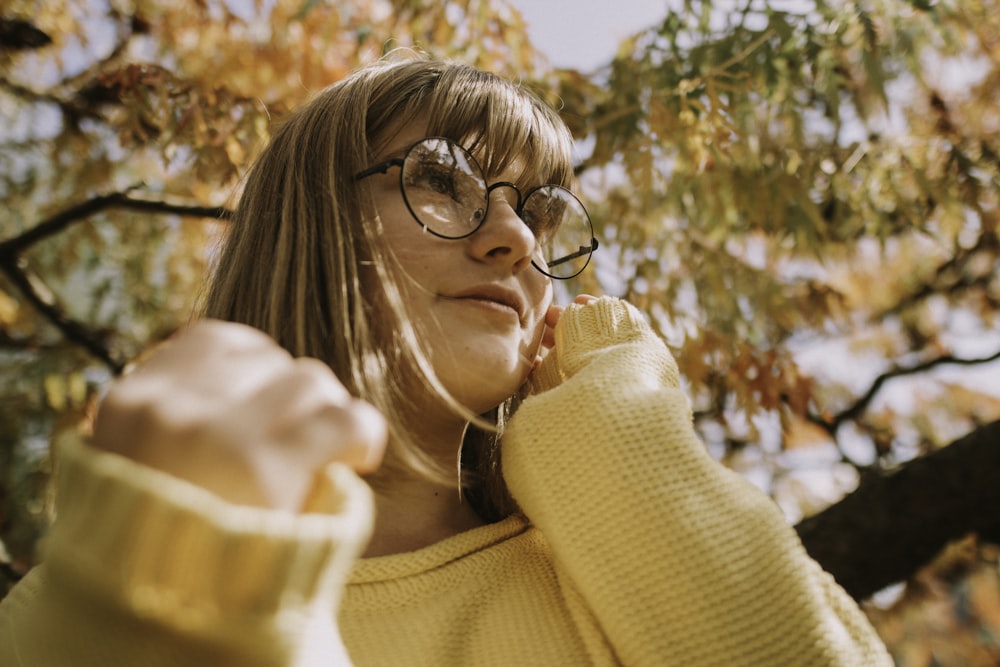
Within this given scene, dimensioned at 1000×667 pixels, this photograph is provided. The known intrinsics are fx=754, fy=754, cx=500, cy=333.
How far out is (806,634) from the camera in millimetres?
1062

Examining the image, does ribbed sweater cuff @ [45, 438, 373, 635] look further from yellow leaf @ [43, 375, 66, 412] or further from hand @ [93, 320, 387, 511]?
yellow leaf @ [43, 375, 66, 412]

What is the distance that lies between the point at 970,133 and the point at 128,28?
4845 mm

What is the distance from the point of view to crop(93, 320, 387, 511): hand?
618 millimetres

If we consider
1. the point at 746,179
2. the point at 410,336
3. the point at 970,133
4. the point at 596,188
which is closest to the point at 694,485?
the point at 410,336

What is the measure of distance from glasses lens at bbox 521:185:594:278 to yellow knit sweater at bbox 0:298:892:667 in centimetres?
25

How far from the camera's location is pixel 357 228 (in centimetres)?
141

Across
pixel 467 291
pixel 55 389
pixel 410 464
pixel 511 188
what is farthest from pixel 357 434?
pixel 55 389

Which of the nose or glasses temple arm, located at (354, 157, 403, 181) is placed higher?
glasses temple arm, located at (354, 157, 403, 181)

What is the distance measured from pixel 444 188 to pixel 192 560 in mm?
951

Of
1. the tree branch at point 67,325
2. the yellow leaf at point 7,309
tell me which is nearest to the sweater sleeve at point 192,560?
the tree branch at point 67,325

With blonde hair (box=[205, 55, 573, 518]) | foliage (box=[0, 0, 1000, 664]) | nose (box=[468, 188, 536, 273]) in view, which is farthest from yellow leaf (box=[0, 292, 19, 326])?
nose (box=[468, 188, 536, 273])

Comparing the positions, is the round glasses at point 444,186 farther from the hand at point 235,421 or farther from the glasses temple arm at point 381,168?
the hand at point 235,421

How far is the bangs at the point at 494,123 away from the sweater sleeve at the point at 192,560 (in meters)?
0.98

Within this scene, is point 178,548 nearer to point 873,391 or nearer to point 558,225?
point 558,225
